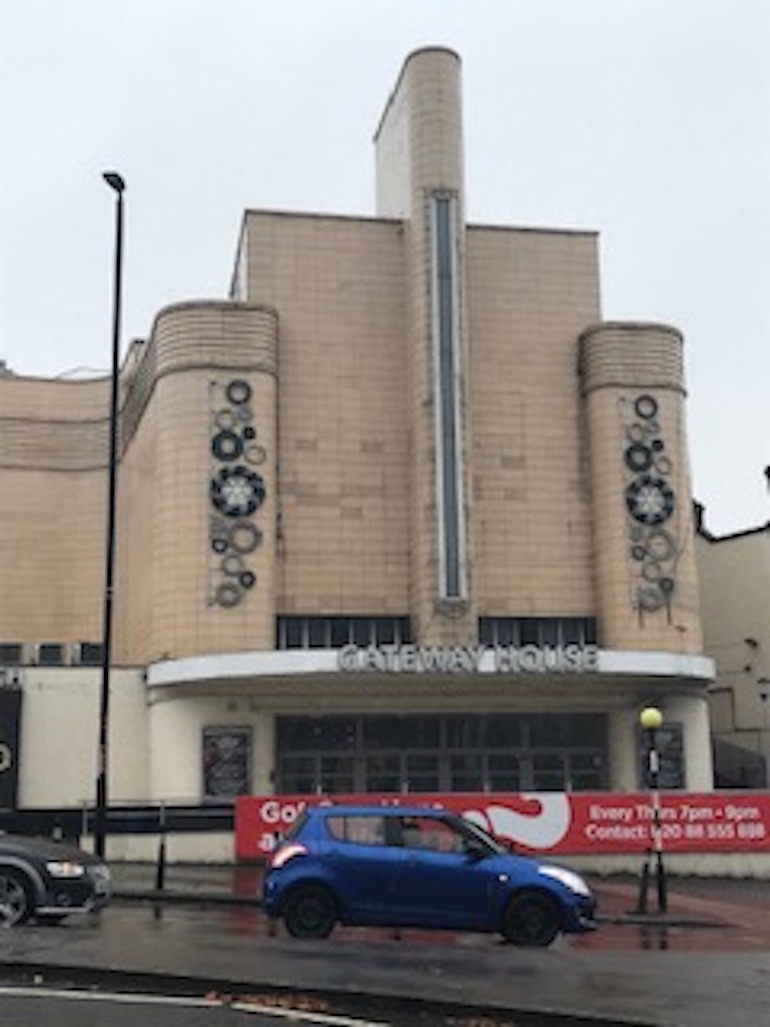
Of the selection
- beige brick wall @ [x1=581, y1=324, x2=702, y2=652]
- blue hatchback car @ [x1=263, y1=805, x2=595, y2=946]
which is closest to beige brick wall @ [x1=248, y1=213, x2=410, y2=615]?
beige brick wall @ [x1=581, y1=324, x2=702, y2=652]

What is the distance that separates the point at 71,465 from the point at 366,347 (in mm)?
12275

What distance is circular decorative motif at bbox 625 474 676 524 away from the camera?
36688mm

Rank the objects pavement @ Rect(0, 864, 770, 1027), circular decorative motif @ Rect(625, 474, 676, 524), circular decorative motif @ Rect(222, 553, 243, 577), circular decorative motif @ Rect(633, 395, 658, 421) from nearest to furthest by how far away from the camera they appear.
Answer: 1. pavement @ Rect(0, 864, 770, 1027)
2. circular decorative motif @ Rect(222, 553, 243, 577)
3. circular decorative motif @ Rect(625, 474, 676, 524)
4. circular decorative motif @ Rect(633, 395, 658, 421)

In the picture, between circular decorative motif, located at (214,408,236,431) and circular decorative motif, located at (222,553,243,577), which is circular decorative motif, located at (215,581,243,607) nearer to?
circular decorative motif, located at (222,553,243,577)

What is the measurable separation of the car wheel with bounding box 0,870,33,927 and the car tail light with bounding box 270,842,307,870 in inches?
110

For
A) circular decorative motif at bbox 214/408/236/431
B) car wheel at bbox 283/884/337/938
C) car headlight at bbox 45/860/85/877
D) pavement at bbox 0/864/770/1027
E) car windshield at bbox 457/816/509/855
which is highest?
circular decorative motif at bbox 214/408/236/431

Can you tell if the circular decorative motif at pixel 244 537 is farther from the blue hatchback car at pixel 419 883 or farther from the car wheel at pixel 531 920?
the car wheel at pixel 531 920

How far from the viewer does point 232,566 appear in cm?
3462

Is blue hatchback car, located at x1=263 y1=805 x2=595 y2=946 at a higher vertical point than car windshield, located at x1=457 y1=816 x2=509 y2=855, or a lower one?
lower

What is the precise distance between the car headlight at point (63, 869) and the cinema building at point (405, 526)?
16714 millimetres

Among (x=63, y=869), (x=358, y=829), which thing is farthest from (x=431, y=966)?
(x=63, y=869)

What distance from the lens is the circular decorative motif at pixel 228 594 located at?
112 ft

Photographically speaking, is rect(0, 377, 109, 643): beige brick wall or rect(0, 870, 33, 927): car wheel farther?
rect(0, 377, 109, 643): beige brick wall

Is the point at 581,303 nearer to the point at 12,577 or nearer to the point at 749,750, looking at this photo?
the point at 749,750
